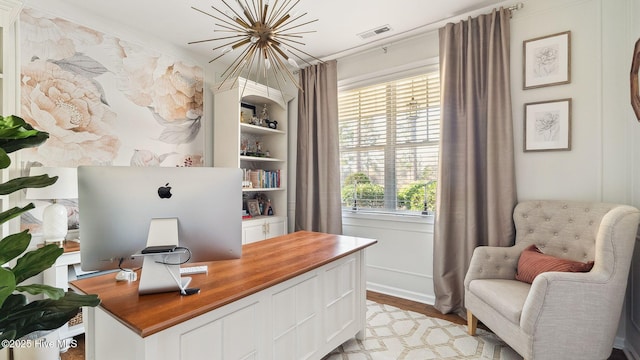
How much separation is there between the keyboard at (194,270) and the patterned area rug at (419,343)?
3.67 feet

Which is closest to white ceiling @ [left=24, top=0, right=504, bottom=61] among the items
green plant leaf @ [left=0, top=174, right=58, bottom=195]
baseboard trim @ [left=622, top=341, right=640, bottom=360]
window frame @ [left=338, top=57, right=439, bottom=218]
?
window frame @ [left=338, top=57, right=439, bottom=218]

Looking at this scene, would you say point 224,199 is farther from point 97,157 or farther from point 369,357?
point 97,157

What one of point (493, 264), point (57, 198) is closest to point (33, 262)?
point (57, 198)

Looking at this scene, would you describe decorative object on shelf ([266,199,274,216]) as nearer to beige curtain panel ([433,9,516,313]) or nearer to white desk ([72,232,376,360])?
white desk ([72,232,376,360])

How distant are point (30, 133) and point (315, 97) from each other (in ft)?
10.2

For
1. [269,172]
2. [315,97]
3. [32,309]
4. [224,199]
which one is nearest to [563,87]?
[315,97]

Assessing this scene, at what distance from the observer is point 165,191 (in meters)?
1.25

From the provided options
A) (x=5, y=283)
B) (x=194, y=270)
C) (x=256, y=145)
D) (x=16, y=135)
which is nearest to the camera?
(x=5, y=283)

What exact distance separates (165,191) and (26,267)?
47 centimetres

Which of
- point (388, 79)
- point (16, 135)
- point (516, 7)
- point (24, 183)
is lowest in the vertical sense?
point (24, 183)

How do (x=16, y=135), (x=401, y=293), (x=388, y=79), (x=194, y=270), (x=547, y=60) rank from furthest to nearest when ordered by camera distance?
1. (x=388, y=79)
2. (x=401, y=293)
3. (x=547, y=60)
4. (x=194, y=270)
5. (x=16, y=135)

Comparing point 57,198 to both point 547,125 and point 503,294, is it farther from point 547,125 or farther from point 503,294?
point 547,125

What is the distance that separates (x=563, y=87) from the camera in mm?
2414

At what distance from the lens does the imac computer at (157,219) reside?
1170 millimetres
